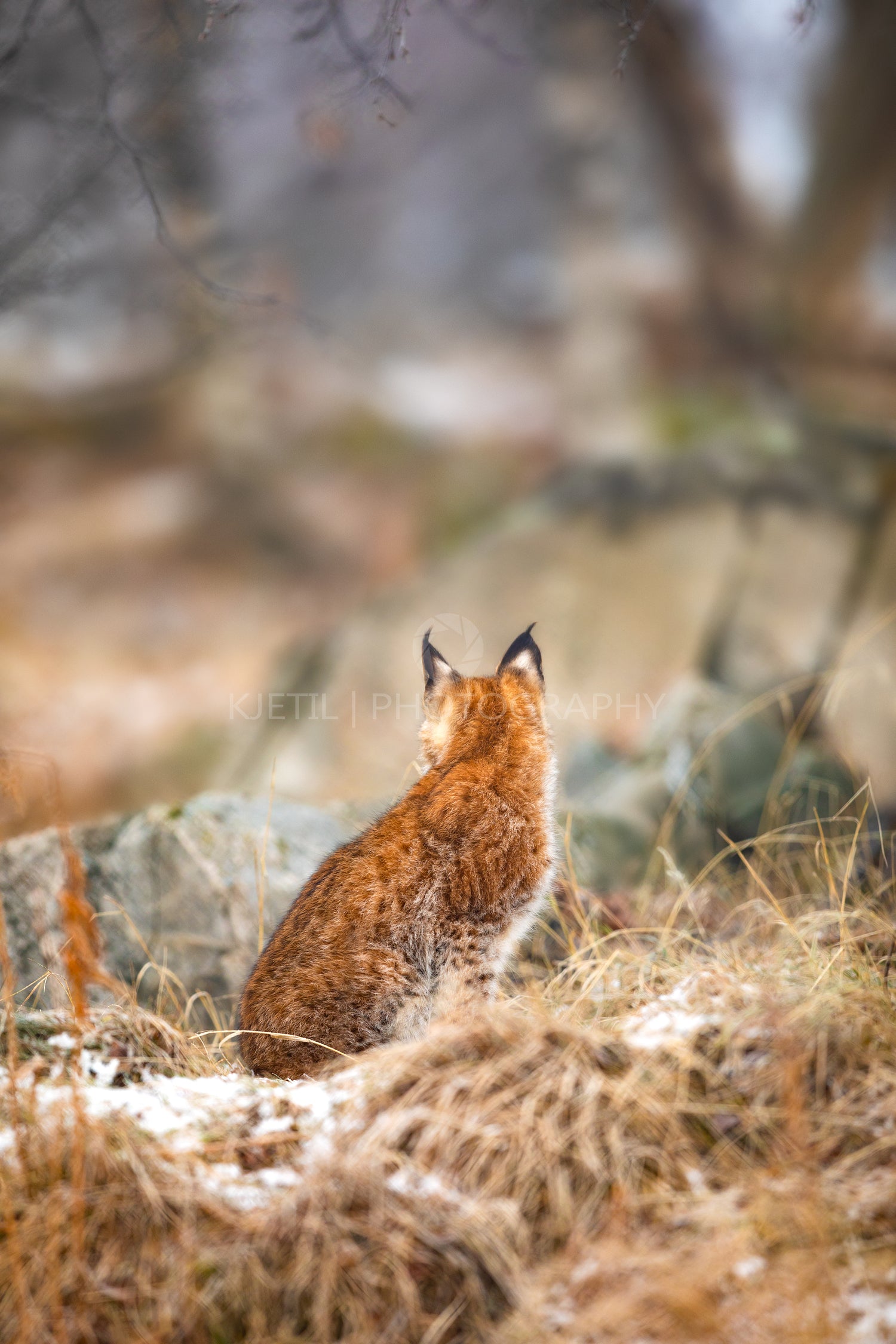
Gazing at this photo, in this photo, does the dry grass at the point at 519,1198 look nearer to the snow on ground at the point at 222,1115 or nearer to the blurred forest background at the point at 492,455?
the snow on ground at the point at 222,1115

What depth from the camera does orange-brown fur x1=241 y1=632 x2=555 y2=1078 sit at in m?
2.90

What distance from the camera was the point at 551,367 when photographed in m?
11.4

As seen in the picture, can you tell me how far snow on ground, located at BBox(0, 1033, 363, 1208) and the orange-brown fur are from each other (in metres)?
0.35

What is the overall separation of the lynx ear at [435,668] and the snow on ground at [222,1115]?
1486 mm

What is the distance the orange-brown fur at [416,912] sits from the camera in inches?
114

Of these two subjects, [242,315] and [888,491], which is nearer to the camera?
[888,491]

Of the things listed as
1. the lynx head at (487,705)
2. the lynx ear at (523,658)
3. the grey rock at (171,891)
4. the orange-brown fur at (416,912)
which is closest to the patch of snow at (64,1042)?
the orange-brown fur at (416,912)

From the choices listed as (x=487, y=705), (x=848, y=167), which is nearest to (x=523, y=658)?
(x=487, y=705)

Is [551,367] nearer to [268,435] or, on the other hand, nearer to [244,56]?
[268,435]

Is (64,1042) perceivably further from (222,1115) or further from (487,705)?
(487,705)

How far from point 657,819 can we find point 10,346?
9.33 metres

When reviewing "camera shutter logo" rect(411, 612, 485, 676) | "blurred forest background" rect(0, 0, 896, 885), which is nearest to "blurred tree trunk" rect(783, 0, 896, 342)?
"blurred forest background" rect(0, 0, 896, 885)

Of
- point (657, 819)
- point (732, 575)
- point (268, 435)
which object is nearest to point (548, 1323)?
point (657, 819)

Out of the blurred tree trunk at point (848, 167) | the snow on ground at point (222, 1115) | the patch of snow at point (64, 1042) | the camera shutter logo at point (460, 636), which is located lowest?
the snow on ground at point (222, 1115)
